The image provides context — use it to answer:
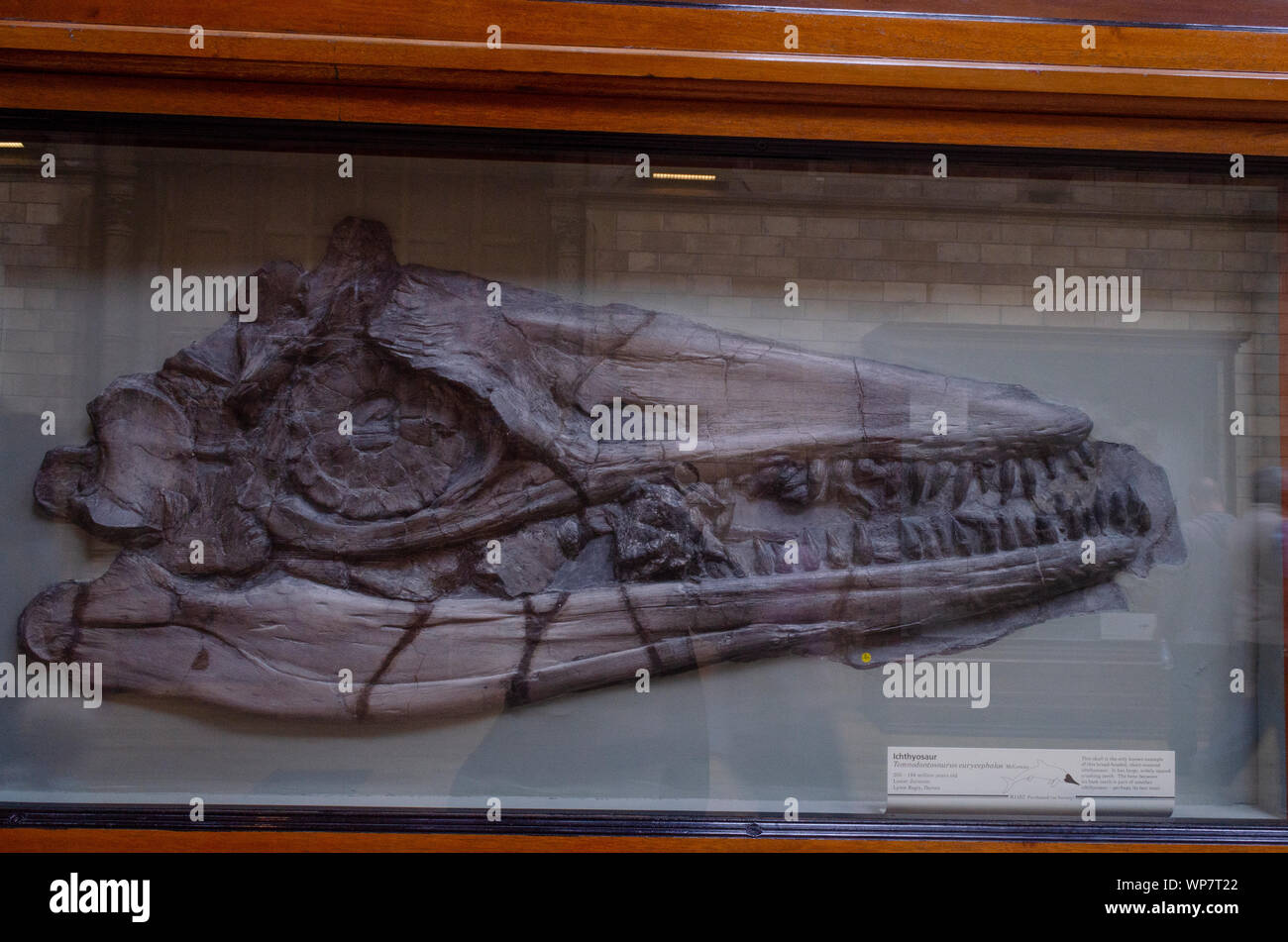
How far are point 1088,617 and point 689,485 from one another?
127cm

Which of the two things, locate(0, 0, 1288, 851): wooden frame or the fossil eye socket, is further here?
the fossil eye socket

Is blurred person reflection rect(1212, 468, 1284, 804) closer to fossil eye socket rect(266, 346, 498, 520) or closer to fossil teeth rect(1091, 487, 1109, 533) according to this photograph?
fossil teeth rect(1091, 487, 1109, 533)

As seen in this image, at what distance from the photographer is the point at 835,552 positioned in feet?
9.52

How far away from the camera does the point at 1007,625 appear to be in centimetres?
294

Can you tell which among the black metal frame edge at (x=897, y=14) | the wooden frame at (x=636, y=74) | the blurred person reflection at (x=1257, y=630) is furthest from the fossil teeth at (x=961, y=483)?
the black metal frame edge at (x=897, y=14)

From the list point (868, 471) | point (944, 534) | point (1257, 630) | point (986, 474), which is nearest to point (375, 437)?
point (868, 471)

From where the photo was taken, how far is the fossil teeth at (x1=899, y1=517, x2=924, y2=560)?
9.57ft

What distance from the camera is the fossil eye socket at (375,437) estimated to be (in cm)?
288

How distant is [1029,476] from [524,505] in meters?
1.53

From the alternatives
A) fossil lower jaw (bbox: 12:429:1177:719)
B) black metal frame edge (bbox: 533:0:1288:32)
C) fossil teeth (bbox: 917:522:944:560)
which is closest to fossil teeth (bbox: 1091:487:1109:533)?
fossil lower jaw (bbox: 12:429:1177:719)

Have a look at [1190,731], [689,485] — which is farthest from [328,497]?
[1190,731]
